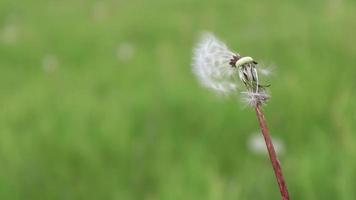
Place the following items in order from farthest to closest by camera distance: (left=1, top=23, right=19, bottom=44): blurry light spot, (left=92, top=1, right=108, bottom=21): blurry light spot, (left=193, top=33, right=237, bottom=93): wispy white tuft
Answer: (left=92, top=1, right=108, bottom=21): blurry light spot, (left=1, top=23, right=19, bottom=44): blurry light spot, (left=193, top=33, right=237, bottom=93): wispy white tuft

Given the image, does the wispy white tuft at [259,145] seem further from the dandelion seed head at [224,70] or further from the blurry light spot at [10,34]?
the blurry light spot at [10,34]

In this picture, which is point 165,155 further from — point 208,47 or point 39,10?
point 39,10

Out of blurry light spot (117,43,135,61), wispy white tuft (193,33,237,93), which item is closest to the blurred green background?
blurry light spot (117,43,135,61)

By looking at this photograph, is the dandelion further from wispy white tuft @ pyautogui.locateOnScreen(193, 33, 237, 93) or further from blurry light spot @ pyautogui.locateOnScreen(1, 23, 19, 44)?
blurry light spot @ pyautogui.locateOnScreen(1, 23, 19, 44)

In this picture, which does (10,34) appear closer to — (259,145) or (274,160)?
(259,145)

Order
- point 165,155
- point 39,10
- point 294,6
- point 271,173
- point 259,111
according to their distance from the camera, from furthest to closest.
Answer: point 39,10 < point 294,6 < point 165,155 < point 271,173 < point 259,111

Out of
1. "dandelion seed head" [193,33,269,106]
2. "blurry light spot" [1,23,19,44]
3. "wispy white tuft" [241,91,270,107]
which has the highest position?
"blurry light spot" [1,23,19,44]

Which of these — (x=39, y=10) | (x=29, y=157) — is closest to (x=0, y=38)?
(x=39, y=10)
